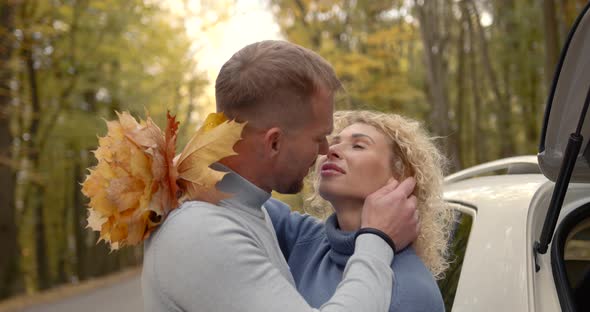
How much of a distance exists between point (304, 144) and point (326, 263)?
0.51 m

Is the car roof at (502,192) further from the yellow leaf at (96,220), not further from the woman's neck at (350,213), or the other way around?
the yellow leaf at (96,220)

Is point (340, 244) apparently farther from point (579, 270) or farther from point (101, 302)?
point (101, 302)

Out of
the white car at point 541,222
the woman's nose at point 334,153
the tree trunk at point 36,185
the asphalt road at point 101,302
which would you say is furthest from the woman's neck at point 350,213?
the tree trunk at point 36,185

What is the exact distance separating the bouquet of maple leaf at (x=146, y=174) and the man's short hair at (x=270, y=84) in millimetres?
79

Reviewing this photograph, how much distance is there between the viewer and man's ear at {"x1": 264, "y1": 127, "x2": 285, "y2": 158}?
6.81ft

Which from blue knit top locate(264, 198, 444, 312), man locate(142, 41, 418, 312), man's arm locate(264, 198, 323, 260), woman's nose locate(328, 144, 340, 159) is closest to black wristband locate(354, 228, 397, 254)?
man locate(142, 41, 418, 312)

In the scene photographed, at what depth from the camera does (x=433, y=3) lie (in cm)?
1434

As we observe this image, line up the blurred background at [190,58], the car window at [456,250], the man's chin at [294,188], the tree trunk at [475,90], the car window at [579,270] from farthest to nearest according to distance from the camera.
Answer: the tree trunk at [475,90] → the blurred background at [190,58] → the car window at [579,270] → the car window at [456,250] → the man's chin at [294,188]

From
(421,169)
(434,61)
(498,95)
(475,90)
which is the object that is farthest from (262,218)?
(475,90)

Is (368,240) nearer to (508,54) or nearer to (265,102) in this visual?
(265,102)

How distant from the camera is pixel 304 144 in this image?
7.01 feet

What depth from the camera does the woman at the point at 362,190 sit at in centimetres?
238

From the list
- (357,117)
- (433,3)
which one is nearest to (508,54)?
(433,3)

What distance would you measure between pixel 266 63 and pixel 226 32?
59.2 feet
